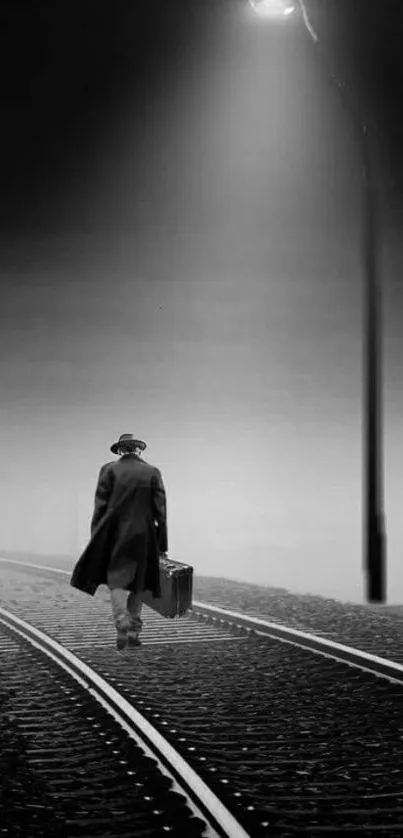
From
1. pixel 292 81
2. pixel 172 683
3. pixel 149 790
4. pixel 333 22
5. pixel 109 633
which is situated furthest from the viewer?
pixel 292 81

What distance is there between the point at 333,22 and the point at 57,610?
8.16m

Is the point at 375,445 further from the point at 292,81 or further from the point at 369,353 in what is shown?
the point at 292,81

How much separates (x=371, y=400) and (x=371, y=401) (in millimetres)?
10

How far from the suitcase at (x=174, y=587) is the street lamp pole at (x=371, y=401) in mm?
2095

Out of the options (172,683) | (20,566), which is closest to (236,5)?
(172,683)

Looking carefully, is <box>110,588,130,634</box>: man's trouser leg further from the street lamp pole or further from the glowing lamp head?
the glowing lamp head

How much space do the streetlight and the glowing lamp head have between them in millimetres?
1811

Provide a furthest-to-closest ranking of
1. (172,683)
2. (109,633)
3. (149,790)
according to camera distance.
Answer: (109,633), (172,683), (149,790)

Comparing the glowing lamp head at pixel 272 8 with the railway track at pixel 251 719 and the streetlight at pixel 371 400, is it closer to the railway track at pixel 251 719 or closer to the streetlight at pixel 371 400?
the streetlight at pixel 371 400

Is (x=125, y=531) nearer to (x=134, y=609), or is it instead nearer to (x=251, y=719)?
(x=134, y=609)

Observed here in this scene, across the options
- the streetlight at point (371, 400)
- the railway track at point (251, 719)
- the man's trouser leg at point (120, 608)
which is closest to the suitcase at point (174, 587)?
the railway track at point (251, 719)

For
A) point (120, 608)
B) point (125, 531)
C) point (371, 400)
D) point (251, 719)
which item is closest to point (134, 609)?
point (120, 608)

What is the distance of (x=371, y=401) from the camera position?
12203 millimetres

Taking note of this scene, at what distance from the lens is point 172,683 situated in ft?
28.4
